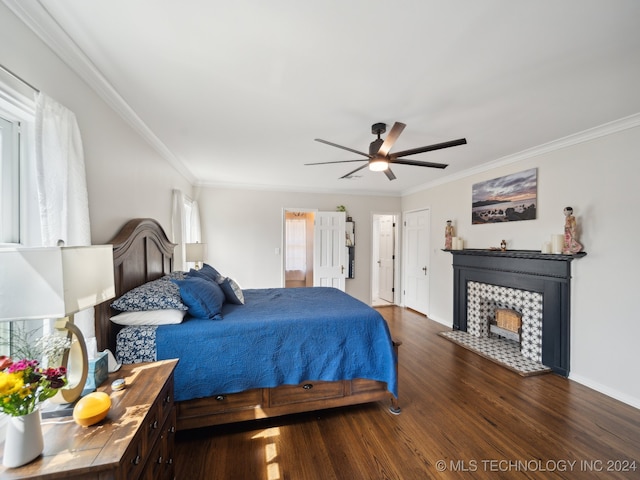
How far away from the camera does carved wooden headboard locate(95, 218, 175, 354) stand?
179 cm

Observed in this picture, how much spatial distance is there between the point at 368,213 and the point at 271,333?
14.0 ft

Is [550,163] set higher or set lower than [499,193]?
higher

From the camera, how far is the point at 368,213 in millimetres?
5836

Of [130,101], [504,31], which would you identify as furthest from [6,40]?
[504,31]

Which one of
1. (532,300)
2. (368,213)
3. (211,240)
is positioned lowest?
(532,300)

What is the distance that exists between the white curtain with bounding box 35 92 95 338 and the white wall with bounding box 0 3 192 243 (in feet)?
0.60

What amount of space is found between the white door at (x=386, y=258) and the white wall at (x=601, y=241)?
3075 millimetres

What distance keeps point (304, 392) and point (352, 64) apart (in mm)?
2398

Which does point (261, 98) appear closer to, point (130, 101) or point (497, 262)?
point (130, 101)

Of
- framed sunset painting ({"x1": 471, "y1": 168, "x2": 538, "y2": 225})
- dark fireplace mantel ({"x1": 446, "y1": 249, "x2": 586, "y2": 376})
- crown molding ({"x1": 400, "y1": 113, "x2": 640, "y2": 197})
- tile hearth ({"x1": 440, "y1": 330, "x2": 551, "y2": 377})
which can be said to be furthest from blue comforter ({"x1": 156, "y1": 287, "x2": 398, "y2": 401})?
crown molding ({"x1": 400, "y1": 113, "x2": 640, "y2": 197})

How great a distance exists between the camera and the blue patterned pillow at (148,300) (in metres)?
1.89

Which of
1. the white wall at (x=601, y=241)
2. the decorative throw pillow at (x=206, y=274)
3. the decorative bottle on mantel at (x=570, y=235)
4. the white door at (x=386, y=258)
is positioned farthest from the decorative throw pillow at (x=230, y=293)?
the white door at (x=386, y=258)

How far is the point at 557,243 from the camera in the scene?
9.48ft

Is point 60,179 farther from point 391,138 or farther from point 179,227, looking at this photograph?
point 179,227
